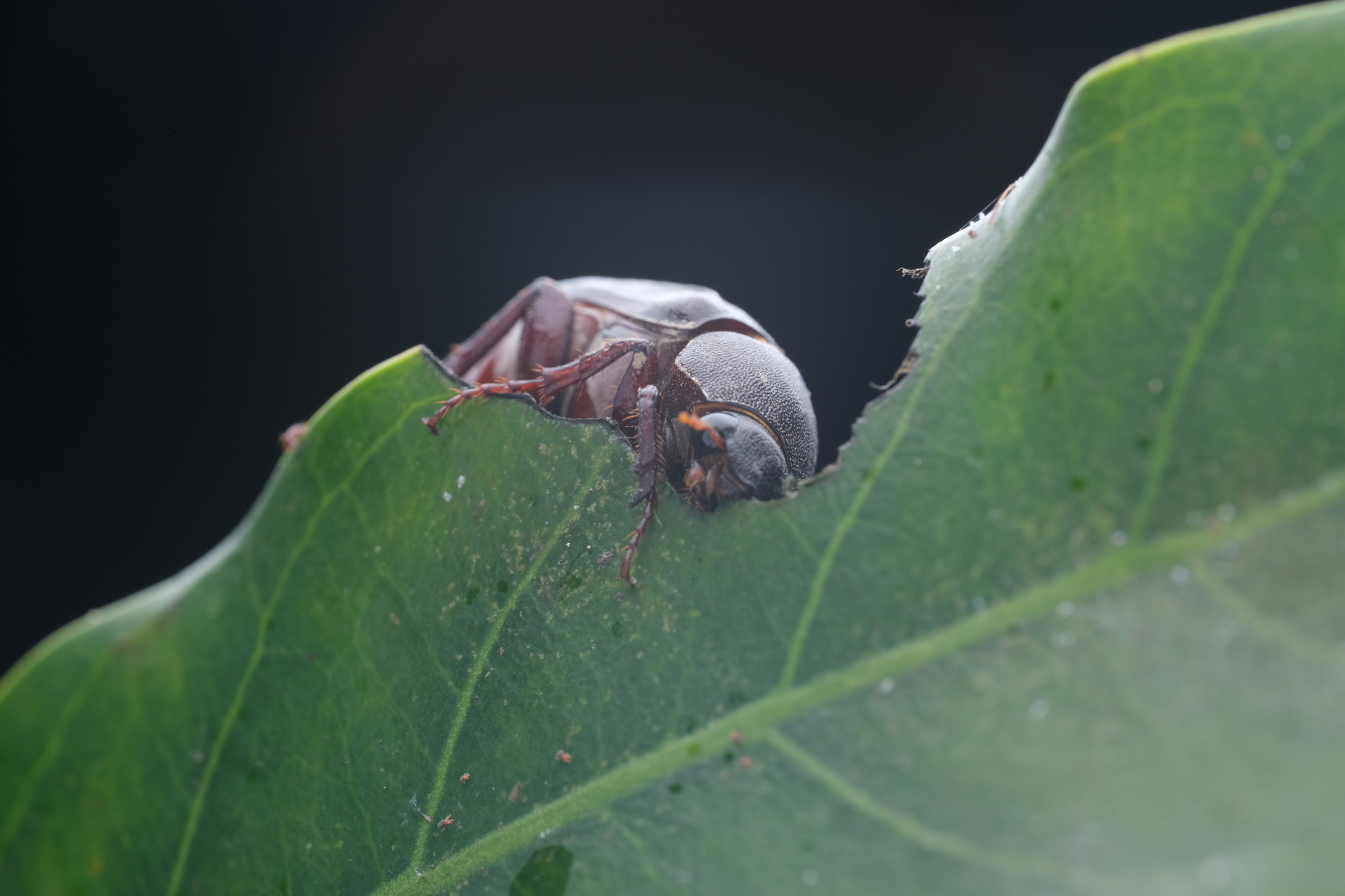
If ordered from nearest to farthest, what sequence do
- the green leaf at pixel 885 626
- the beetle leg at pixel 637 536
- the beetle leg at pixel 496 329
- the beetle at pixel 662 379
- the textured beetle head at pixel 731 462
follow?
1. the green leaf at pixel 885 626
2. the beetle leg at pixel 637 536
3. the textured beetle head at pixel 731 462
4. the beetle at pixel 662 379
5. the beetle leg at pixel 496 329

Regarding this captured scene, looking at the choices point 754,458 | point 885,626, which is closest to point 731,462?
point 754,458

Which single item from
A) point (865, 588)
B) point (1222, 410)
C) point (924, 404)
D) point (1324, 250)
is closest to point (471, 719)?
point (865, 588)

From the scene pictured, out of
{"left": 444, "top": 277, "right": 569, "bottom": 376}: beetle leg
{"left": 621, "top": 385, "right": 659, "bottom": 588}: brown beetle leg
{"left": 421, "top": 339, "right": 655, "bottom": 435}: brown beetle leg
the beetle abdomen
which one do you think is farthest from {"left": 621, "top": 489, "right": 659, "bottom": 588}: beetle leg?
{"left": 444, "top": 277, "right": 569, "bottom": 376}: beetle leg

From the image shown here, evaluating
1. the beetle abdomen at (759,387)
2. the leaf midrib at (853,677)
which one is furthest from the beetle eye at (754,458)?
the leaf midrib at (853,677)

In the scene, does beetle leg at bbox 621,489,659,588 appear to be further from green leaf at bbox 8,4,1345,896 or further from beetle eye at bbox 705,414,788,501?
beetle eye at bbox 705,414,788,501

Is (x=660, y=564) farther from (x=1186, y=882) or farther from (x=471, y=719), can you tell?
(x=1186, y=882)

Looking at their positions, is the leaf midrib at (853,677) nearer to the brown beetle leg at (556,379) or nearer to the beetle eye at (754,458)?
the beetle eye at (754,458)

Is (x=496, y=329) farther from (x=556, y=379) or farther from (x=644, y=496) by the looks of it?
(x=644, y=496)
